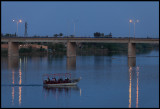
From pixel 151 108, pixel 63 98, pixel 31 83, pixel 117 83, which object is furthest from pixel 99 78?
pixel 151 108

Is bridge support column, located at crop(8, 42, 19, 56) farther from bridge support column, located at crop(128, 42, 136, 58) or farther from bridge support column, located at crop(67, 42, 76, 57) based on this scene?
bridge support column, located at crop(128, 42, 136, 58)

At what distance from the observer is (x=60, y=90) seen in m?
49.7

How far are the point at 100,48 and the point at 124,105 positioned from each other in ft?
525

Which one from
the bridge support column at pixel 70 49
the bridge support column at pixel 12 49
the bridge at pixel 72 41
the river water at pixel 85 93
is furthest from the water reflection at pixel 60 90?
the bridge support column at pixel 12 49

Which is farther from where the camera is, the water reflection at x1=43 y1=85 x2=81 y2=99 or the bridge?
the bridge

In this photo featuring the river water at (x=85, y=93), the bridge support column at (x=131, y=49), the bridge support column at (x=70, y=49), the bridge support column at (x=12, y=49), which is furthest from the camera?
the bridge support column at (x=12, y=49)

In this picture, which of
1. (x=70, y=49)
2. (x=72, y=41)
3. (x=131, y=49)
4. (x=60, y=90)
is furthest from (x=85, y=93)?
(x=70, y=49)

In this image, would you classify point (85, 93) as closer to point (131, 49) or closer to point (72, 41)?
point (131, 49)

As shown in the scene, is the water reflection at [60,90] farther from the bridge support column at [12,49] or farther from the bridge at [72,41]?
the bridge support column at [12,49]

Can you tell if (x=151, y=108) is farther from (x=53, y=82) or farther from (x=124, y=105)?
(x=53, y=82)

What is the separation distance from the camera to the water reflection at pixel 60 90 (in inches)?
1836

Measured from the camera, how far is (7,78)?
204ft

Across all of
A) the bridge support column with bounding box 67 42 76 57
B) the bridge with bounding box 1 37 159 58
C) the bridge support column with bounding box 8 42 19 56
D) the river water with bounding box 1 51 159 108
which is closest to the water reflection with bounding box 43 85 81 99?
the river water with bounding box 1 51 159 108

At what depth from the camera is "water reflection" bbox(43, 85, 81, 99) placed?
1836 inches
